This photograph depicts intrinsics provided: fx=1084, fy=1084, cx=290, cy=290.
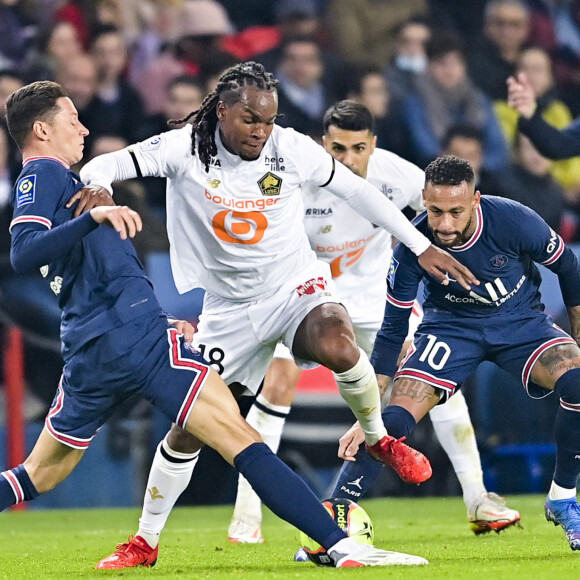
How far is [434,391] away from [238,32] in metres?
6.53

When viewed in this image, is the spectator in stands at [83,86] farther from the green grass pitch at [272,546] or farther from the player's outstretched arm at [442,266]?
the player's outstretched arm at [442,266]

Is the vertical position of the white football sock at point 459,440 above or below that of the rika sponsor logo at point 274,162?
below

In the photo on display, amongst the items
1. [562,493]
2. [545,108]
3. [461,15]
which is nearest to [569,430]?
[562,493]

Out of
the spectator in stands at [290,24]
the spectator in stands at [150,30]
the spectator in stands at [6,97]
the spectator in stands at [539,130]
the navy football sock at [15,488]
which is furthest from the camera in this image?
the spectator in stands at [290,24]

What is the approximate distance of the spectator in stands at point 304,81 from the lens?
10.4m

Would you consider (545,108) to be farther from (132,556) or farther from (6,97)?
(132,556)

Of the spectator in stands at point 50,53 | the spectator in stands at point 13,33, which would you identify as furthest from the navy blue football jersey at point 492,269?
the spectator in stands at point 13,33

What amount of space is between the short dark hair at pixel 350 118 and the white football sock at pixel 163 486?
2.33 meters

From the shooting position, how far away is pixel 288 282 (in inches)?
203

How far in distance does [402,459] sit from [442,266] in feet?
2.98

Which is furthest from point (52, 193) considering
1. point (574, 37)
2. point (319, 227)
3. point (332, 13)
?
point (574, 37)

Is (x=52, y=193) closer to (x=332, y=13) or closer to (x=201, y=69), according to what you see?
(x=201, y=69)

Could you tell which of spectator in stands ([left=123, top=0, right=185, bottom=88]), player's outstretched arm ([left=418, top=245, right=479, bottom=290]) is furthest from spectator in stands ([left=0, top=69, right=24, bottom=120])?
player's outstretched arm ([left=418, top=245, right=479, bottom=290])

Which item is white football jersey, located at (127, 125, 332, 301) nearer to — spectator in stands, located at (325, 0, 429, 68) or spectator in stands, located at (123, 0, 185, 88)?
spectator in stands, located at (123, 0, 185, 88)
